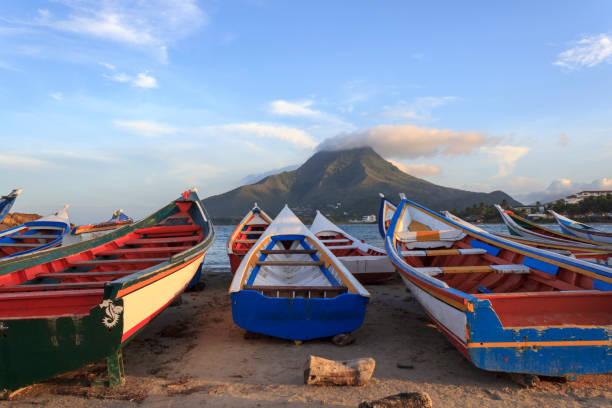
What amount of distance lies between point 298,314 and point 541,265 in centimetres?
386

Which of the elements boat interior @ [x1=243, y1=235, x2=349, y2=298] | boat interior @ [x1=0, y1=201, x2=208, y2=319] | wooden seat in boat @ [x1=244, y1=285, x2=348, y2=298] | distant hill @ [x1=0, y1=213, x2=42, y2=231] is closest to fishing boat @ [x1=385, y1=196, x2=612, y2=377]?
wooden seat in boat @ [x1=244, y1=285, x2=348, y2=298]

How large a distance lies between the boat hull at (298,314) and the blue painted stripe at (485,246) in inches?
134

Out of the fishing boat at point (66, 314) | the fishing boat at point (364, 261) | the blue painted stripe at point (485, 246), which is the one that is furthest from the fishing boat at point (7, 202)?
the blue painted stripe at point (485, 246)

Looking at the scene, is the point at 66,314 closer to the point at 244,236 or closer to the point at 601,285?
the point at 601,285

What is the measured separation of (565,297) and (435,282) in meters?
1.45

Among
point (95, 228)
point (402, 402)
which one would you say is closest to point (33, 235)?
point (95, 228)

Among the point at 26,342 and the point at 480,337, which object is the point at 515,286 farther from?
the point at 26,342

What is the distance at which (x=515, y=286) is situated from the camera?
550cm

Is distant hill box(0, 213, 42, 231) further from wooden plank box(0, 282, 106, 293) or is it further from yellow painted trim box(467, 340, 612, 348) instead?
yellow painted trim box(467, 340, 612, 348)

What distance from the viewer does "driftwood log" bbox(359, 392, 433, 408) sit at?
2951 mm

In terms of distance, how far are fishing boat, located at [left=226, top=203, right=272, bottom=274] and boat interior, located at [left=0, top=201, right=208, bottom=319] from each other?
167 cm

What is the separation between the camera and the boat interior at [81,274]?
3881 millimetres

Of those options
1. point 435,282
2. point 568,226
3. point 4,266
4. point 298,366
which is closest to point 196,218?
point 4,266

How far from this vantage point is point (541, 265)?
17.3 feet
